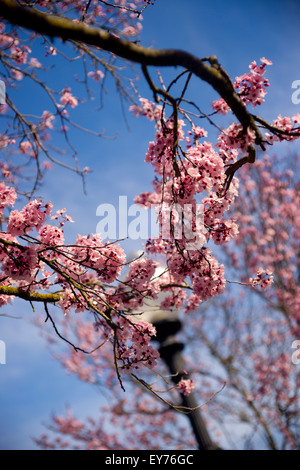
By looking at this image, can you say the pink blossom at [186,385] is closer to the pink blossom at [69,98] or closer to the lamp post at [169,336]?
the lamp post at [169,336]

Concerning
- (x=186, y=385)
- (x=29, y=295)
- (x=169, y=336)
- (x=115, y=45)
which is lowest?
(x=186, y=385)

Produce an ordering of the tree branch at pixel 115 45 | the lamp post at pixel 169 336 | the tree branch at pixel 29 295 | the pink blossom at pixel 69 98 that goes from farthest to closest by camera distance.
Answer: the pink blossom at pixel 69 98, the lamp post at pixel 169 336, the tree branch at pixel 29 295, the tree branch at pixel 115 45

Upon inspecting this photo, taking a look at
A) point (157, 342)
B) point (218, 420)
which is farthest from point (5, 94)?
point (218, 420)

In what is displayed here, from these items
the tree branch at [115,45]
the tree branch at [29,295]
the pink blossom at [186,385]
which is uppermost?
the tree branch at [115,45]

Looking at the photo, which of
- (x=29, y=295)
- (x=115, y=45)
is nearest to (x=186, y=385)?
(x=29, y=295)

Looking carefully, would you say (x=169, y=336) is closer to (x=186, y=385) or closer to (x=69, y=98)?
(x=186, y=385)

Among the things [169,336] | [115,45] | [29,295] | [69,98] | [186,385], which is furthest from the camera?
[69,98]

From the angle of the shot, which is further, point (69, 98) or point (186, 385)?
point (69, 98)

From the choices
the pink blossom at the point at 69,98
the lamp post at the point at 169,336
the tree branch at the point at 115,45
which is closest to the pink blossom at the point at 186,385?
the lamp post at the point at 169,336

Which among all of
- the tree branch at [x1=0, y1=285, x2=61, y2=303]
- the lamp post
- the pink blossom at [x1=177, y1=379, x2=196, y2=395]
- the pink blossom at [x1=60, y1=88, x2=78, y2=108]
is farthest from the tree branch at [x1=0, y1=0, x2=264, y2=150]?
the pink blossom at [x1=60, y1=88, x2=78, y2=108]

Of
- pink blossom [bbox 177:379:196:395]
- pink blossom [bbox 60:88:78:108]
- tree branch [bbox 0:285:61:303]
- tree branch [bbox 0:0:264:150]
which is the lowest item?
pink blossom [bbox 177:379:196:395]

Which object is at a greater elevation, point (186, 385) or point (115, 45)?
point (115, 45)

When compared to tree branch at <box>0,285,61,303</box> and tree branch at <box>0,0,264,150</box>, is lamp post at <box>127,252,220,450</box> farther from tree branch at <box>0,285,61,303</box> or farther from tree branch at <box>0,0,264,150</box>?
tree branch at <box>0,0,264,150</box>

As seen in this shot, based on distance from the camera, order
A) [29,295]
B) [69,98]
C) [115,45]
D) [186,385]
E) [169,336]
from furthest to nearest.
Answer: [69,98], [169,336], [186,385], [29,295], [115,45]
